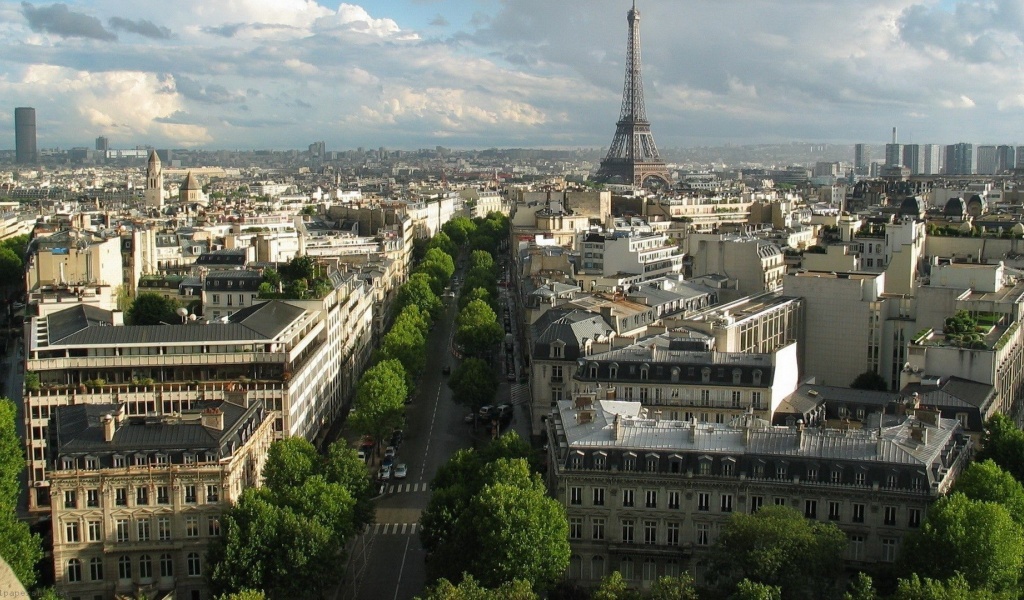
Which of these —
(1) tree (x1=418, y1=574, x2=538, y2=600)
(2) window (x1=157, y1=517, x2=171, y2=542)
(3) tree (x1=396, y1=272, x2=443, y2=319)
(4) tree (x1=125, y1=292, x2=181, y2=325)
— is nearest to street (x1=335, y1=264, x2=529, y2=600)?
(2) window (x1=157, y1=517, x2=171, y2=542)

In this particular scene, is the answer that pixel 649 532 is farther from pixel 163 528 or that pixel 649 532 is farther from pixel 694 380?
pixel 163 528

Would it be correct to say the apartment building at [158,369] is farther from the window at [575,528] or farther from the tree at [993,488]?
the tree at [993,488]

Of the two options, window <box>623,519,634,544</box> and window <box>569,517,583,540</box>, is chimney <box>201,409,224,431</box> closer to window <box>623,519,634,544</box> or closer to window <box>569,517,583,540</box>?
window <box>569,517,583,540</box>

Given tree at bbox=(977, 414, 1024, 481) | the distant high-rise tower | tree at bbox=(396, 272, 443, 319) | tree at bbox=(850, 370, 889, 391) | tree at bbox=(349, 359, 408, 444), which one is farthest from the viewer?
the distant high-rise tower

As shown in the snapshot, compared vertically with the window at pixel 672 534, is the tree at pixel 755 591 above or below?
above

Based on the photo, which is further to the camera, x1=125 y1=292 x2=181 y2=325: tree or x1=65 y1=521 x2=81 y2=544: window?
x1=125 y1=292 x2=181 y2=325: tree

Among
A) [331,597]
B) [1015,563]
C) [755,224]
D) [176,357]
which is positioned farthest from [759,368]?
[755,224]

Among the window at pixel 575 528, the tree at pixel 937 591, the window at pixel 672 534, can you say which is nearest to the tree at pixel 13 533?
the window at pixel 575 528
